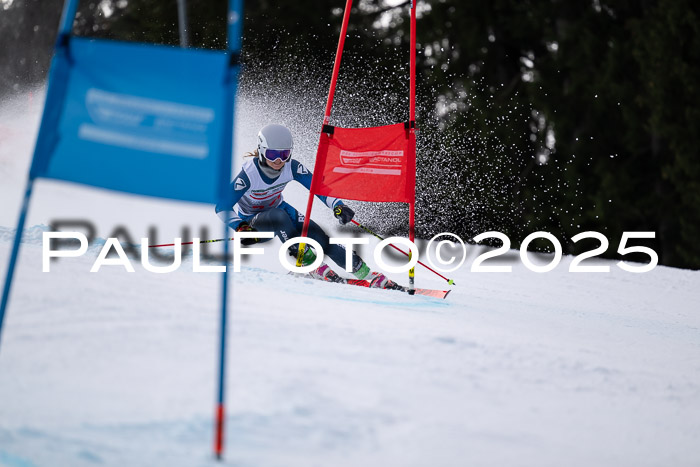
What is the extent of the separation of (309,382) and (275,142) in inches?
136

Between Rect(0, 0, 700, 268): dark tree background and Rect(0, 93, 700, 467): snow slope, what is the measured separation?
8076 millimetres

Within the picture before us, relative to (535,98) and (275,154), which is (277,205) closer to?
(275,154)

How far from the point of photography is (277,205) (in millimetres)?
6375

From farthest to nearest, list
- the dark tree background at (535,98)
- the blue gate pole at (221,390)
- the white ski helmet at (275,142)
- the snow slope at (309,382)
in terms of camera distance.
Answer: the dark tree background at (535,98)
the white ski helmet at (275,142)
the snow slope at (309,382)
the blue gate pole at (221,390)

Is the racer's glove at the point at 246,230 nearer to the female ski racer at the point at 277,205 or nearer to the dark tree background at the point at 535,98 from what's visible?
the female ski racer at the point at 277,205

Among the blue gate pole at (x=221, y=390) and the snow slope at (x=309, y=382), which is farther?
the snow slope at (x=309, y=382)

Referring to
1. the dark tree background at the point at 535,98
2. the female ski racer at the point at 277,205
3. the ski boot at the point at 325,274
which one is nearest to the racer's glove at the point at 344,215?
the female ski racer at the point at 277,205

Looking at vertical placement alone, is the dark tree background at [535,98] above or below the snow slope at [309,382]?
above

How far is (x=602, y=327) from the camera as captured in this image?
4984 millimetres

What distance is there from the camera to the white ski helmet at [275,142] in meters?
5.87

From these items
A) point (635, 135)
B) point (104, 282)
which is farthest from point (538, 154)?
point (104, 282)

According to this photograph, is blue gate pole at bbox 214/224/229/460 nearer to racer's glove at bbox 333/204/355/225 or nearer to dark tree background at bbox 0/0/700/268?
racer's glove at bbox 333/204/355/225

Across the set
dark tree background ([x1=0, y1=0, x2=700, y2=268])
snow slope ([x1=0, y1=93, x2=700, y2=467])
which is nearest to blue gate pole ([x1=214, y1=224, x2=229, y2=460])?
snow slope ([x1=0, y1=93, x2=700, y2=467])

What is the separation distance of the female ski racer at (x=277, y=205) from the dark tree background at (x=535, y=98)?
7267 millimetres
